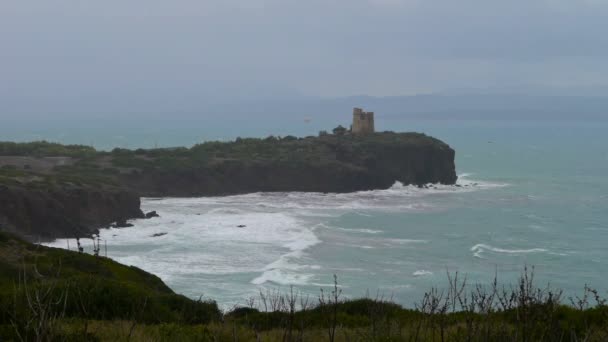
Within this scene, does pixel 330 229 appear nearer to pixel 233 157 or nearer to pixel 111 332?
pixel 233 157

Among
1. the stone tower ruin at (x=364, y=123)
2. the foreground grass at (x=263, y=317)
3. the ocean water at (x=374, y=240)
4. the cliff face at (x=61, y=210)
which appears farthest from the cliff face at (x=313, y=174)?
the foreground grass at (x=263, y=317)

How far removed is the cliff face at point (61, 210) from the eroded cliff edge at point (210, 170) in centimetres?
9

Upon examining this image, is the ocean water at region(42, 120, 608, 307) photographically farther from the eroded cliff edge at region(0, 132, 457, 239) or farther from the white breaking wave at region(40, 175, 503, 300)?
the eroded cliff edge at region(0, 132, 457, 239)

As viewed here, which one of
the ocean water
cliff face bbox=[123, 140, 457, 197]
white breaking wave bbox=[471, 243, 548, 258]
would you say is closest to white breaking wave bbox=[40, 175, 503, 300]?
the ocean water

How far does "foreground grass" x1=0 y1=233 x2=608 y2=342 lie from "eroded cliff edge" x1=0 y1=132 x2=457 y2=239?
35.6 metres

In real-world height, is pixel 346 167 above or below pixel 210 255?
above

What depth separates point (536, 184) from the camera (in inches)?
3489

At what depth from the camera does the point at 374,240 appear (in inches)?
1969

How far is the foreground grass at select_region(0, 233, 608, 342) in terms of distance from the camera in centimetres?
809

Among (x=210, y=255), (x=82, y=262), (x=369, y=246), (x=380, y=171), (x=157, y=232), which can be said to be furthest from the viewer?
(x=380, y=171)

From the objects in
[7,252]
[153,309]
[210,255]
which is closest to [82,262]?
[7,252]

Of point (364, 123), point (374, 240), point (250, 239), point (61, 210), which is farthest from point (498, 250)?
point (364, 123)

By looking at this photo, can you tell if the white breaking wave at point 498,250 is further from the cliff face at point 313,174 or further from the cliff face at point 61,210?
the cliff face at point 313,174

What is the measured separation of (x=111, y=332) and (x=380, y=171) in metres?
79.0
